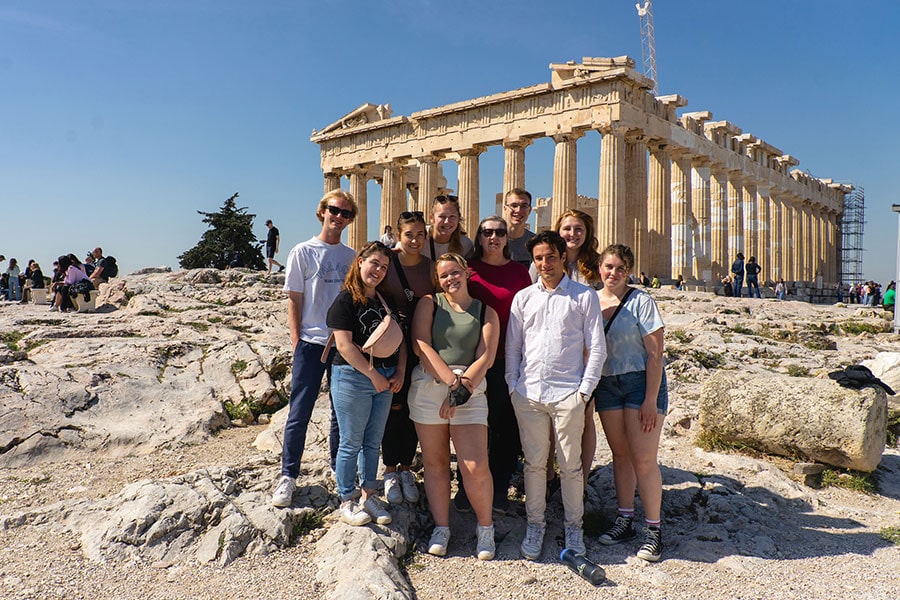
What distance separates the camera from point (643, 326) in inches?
188

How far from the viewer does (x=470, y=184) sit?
2789cm

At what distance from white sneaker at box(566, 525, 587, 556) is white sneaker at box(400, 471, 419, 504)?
3.97 feet

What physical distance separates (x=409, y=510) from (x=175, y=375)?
460cm

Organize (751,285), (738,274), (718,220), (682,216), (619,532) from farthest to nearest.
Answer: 1. (718,220)
2. (751,285)
3. (682,216)
4. (738,274)
5. (619,532)

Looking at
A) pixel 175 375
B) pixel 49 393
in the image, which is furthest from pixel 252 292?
pixel 49 393

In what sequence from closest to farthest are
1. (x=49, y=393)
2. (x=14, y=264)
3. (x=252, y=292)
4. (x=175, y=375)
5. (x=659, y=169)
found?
(x=49, y=393) → (x=175, y=375) → (x=252, y=292) → (x=14, y=264) → (x=659, y=169)

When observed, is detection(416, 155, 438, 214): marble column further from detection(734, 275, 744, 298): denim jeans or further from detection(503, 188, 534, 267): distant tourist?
detection(503, 188, 534, 267): distant tourist

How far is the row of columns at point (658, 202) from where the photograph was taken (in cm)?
2441

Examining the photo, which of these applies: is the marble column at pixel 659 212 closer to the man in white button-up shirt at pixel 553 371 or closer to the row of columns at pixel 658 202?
the row of columns at pixel 658 202

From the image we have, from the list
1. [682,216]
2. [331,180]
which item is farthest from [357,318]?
[331,180]

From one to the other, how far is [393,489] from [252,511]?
1054mm

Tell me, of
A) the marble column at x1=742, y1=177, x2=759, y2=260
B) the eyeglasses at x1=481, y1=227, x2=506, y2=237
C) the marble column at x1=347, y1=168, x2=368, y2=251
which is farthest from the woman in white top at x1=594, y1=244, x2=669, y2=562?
the marble column at x1=742, y1=177, x2=759, y2=260

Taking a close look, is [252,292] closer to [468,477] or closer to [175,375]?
[175,375]

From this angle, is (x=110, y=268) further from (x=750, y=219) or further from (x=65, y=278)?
(x=750, y=219)
